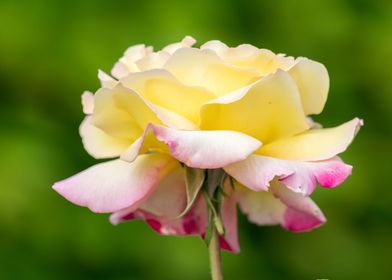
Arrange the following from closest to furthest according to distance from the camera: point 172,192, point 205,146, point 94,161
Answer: point 205,146 < point 172,192 < point 94,161

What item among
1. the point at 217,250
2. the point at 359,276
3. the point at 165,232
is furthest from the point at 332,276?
the point at 217,250

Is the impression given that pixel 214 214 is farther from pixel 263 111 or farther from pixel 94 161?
pixel 94 161

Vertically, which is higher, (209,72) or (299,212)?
(209,72)

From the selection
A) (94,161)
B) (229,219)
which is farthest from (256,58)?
(94,161)

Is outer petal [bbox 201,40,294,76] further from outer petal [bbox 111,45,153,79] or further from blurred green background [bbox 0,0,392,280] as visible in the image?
blurred green background [bbox 0,0,392,280]

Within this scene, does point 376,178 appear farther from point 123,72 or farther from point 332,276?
point 123,72

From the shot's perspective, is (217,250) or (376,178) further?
(376,178)

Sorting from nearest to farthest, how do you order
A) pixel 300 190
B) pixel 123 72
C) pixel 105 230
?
1. pixel 300 190
2. pixel 123 72
3. pixel 105 230
